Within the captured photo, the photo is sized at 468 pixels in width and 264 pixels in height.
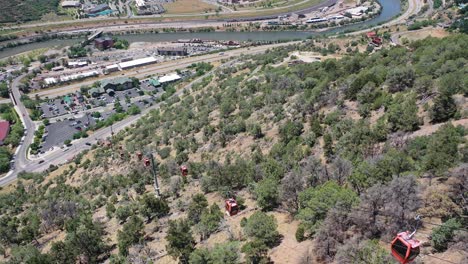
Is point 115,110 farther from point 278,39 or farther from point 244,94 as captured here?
point 278,39

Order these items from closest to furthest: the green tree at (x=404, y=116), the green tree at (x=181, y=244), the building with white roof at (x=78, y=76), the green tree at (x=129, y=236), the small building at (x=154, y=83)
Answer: the green tree at (x=181, y=244) < the green tree at (x=129, y=236) < the green tree at (x=404, y=116) < the small building at (x=154, y=83) < the building with white roof at (x=78, y=76)

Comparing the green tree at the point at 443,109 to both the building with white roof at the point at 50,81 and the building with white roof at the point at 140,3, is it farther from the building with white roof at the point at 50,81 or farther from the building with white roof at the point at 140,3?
the building with white roof at the point at 140,3

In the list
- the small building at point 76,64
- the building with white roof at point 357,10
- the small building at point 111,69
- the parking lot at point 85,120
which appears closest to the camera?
the parking lot at point 85,120

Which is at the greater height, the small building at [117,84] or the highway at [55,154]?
the small building at [117,84]

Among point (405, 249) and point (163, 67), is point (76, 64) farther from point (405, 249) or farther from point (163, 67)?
point (405, 249)

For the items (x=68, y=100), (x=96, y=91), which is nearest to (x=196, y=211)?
(x=68, y=100)

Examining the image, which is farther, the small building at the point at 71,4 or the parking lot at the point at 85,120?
the small building at the point at 71,4

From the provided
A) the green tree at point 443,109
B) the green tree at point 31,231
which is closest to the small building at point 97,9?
the green tree at point 31,231
